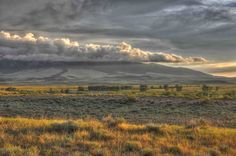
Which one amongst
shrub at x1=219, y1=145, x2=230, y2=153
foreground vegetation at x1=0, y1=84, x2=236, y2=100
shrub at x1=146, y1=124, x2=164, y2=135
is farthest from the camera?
foreground vegetation at x1=0, y1=84, x2=236, y2=100

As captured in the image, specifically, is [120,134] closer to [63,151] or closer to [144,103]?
[63,151]

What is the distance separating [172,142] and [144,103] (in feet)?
107

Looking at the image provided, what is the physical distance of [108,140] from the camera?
544 inches

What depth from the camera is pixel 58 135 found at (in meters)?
14.3

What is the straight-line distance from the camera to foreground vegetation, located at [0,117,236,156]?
11844 millimetres

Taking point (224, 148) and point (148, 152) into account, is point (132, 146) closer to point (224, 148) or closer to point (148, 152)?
point (148, 152)

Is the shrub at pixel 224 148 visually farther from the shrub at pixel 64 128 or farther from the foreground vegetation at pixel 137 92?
the foreground vegetation at pixel 137 92

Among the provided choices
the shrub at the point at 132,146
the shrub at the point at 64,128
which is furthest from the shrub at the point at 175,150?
the shrub at the point at 64,128

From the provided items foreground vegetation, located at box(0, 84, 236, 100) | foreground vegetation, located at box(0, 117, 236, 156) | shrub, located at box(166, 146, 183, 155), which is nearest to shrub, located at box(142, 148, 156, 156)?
foreground vegetation, located at box(0, 117, 236, 156)

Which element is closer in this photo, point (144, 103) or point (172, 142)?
point (172, 142)

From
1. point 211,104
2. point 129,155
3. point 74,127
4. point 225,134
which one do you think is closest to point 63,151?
point 129,155

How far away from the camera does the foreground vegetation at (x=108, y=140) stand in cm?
1184

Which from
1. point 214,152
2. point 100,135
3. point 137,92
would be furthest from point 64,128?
point 137,92

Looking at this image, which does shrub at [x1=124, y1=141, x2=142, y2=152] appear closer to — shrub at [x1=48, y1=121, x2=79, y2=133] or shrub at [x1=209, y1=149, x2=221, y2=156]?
shrub at [x1=209, y1=149, x2=221, y2=156]
